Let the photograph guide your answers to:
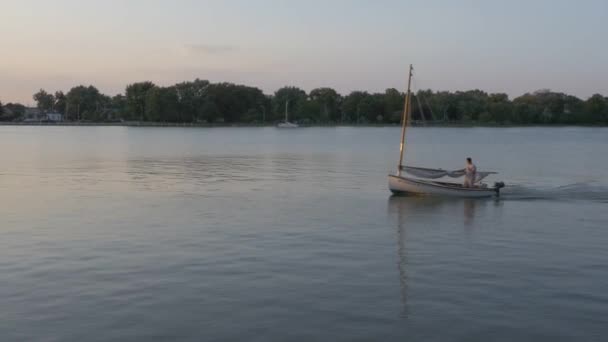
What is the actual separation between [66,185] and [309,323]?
3113 centimetres

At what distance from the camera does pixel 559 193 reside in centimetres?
3919

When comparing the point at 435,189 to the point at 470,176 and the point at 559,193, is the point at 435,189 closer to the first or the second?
the point at 470,176

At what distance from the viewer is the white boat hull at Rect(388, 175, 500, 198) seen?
117 feet

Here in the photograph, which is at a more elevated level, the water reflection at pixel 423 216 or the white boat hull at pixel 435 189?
the white boat hull at pixel 435 189

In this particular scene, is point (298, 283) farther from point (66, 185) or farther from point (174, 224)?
point (66, 185)

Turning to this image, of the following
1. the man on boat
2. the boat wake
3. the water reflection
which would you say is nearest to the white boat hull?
the water reflection

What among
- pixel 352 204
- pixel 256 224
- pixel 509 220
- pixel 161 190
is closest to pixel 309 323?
pixel 256 224

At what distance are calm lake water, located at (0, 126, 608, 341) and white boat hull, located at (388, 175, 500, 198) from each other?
86 cm

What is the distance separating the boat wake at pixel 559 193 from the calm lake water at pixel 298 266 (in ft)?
1.44

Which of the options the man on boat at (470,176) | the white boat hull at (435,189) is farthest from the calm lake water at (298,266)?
the man on boat at (470,176)

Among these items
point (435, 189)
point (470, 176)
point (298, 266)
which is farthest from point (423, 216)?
point (298, 266)

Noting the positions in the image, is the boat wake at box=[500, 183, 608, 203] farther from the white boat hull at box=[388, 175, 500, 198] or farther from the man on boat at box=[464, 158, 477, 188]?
the man on boat at box=[464, 158, 477, 188]

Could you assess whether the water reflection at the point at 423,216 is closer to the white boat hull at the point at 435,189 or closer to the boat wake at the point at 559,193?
the white boat hull at the point at 435,189

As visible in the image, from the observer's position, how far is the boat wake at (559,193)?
37000 millimetres
